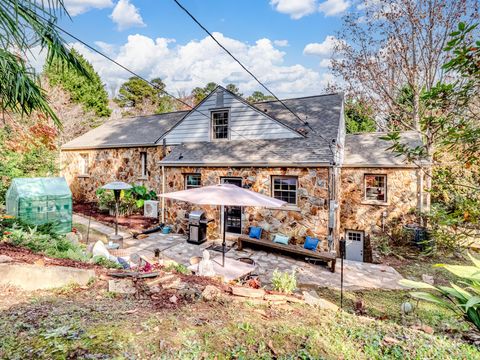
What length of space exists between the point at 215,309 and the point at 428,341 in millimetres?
2519

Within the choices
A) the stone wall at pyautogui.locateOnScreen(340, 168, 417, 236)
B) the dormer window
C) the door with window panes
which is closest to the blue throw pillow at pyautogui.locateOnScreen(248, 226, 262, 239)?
the door with window panes

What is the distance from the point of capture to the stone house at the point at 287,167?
933cm

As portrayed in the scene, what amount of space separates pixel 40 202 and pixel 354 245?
12.8 metres

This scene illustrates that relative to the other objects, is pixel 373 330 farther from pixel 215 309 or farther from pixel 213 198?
pixel 213 198

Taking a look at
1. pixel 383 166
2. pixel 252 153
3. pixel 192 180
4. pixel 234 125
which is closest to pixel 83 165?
pixel 192 180

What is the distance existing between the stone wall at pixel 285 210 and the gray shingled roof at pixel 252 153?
33 cm

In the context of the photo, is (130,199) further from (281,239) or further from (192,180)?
(281,239)

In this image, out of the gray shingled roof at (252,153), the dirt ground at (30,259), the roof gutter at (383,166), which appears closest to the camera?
the dirt ground at (30,259)

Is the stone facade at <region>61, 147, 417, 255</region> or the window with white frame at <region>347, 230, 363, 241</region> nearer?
the stone facade at <region>61, 147, 417, 255</region>

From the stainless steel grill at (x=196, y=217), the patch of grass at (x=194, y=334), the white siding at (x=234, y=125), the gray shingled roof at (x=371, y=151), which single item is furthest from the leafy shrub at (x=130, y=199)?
the patch of grass at (x=194, y=334)

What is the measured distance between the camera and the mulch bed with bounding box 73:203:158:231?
11.8 meters

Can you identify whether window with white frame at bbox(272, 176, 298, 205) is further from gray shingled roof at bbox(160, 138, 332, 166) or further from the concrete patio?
the concrete patio

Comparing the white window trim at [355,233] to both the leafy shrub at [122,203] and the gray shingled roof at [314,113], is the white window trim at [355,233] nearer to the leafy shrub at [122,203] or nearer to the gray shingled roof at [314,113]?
the gray shingled roof at [314,113]

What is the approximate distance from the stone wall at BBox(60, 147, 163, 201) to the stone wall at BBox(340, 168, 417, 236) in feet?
31.4
